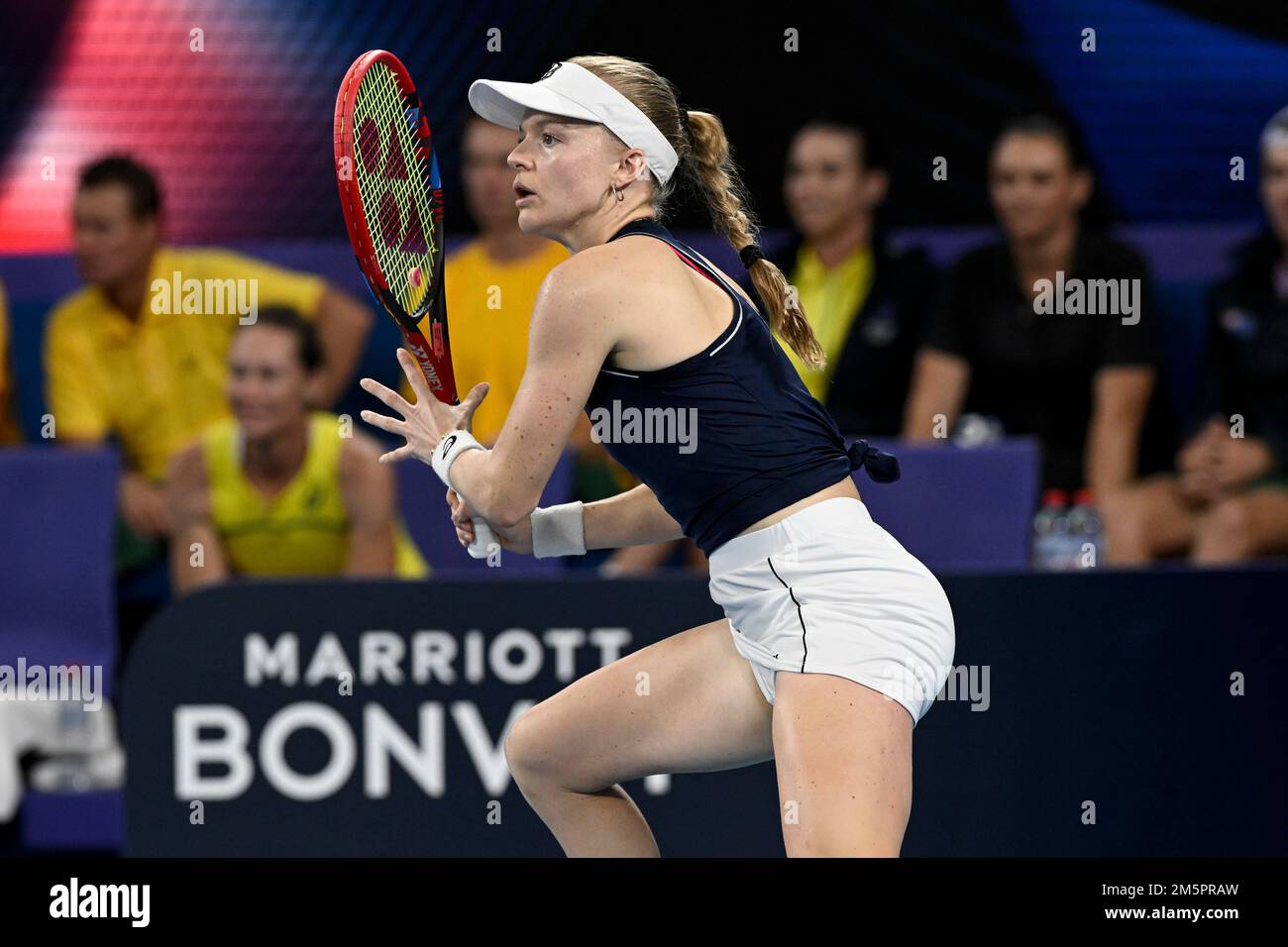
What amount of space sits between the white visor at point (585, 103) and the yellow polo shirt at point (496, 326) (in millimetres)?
2704

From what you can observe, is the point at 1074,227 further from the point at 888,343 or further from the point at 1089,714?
the point at 1089,714

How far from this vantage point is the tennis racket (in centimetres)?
324

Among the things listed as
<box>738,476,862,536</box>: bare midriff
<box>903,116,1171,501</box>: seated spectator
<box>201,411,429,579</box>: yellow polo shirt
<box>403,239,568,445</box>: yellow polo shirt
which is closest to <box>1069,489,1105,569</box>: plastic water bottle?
<box>903,116,1171,501</box>: seated spectator

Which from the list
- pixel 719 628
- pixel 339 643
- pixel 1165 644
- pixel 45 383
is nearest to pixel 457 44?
pixel 45 383

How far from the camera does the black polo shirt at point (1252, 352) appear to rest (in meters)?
5.62

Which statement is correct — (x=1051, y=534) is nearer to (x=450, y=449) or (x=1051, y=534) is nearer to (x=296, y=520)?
(x=296, y=520)

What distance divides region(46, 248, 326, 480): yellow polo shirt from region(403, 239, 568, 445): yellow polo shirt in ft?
1.88

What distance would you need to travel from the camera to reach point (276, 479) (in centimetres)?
541

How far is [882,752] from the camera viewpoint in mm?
2914

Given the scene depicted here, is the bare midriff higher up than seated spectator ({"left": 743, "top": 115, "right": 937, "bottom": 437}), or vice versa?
seated spectator ({"left": 743, "top": 115, "right": 937, "bottom": 437})

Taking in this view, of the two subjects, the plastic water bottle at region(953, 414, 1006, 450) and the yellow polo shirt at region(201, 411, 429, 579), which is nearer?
the yellow polo shirt at region(201, 411, 429, 579)

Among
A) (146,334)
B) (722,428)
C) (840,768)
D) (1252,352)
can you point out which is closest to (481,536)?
(722,428)

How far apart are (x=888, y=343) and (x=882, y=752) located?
3.14m

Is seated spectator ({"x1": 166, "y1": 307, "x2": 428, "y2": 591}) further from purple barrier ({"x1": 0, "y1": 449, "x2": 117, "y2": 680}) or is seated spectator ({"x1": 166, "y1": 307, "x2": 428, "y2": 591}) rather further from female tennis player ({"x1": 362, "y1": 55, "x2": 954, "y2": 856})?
female tennis player ({"x1": 362, "y1": 55, "x2": 954, "y2": 856})
